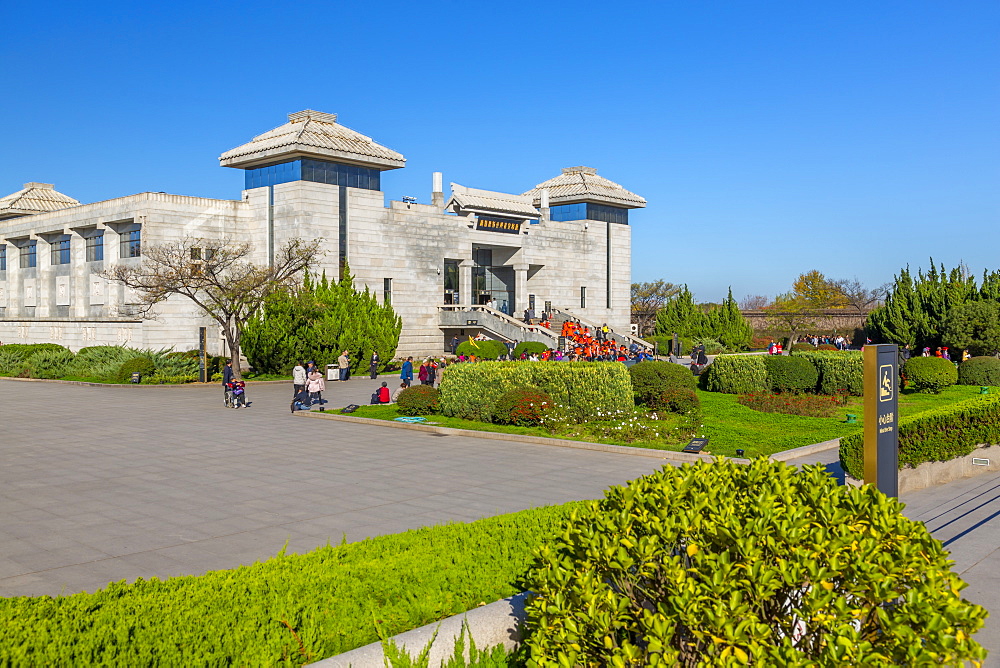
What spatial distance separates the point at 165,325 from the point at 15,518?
3444 cm

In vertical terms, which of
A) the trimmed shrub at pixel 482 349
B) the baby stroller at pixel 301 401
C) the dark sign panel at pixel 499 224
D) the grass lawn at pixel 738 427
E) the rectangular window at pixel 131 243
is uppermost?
the dark sign panel at pixel 499 224

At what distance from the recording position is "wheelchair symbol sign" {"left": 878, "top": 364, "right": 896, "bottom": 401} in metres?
8.73

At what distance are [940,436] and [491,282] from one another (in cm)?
5019

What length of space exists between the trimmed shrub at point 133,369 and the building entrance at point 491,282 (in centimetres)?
2874

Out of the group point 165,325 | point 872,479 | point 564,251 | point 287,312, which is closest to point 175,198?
point 165,325

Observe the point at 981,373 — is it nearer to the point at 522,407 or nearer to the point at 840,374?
the point at 840,374

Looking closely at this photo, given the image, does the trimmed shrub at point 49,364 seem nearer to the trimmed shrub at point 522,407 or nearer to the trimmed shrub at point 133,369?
the trimmed shrub at point 133,369

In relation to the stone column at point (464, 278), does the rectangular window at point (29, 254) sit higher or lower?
higher

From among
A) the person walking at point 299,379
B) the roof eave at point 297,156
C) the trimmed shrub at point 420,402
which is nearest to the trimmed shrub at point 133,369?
the person walking at point 299,379

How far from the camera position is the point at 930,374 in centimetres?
2914

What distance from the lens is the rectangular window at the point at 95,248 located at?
4878 centimetres

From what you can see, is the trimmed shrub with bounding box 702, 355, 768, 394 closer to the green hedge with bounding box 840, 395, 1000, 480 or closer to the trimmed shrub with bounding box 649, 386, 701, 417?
the trimmed shrub with bounding box 649, 386, 701, 417

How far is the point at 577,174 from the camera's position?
66.8 meters

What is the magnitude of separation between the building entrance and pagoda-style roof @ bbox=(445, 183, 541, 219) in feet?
17.3
